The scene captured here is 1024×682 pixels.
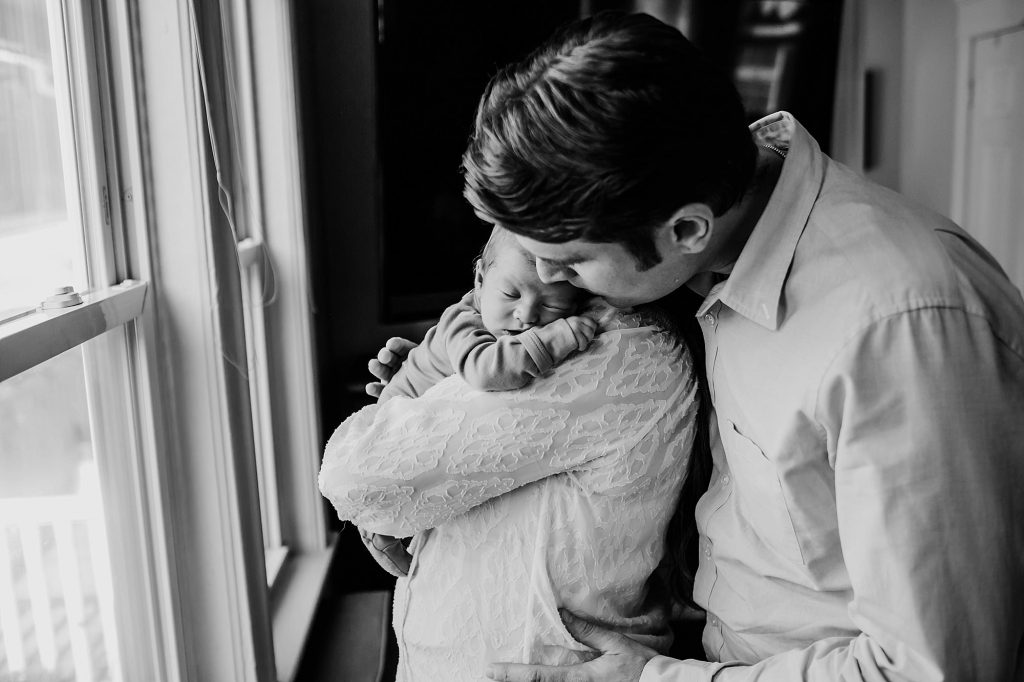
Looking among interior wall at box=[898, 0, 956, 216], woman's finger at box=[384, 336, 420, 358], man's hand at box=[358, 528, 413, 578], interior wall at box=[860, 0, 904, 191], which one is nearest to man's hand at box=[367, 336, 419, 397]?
woman's finger at box=[384, 336, 420, 358]

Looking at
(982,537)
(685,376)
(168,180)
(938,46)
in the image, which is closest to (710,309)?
(685,376)

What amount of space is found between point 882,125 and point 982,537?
3.79m

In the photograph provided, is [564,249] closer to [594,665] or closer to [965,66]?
[594,665]

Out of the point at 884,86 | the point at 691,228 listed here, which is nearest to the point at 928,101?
the point at 884,86

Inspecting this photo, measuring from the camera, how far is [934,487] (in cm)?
70

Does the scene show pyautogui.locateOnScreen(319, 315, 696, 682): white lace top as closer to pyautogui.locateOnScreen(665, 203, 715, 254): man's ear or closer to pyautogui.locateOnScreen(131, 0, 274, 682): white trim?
pyautogui.locateOnScreen(665, 203, 715, 254): man's ear

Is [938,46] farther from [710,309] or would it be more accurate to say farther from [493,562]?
[493,562]

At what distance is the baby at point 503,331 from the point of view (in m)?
0.94

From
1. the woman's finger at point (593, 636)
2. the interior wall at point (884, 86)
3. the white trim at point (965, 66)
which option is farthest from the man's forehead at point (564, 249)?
the interior wall at point (884, 86)

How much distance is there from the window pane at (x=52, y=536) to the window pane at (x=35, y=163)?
0.39 ft

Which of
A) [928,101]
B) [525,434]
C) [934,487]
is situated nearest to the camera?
[934,487]

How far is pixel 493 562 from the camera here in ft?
3.28

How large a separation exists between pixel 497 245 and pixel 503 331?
0.44ft

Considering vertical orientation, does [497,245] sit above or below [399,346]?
above
